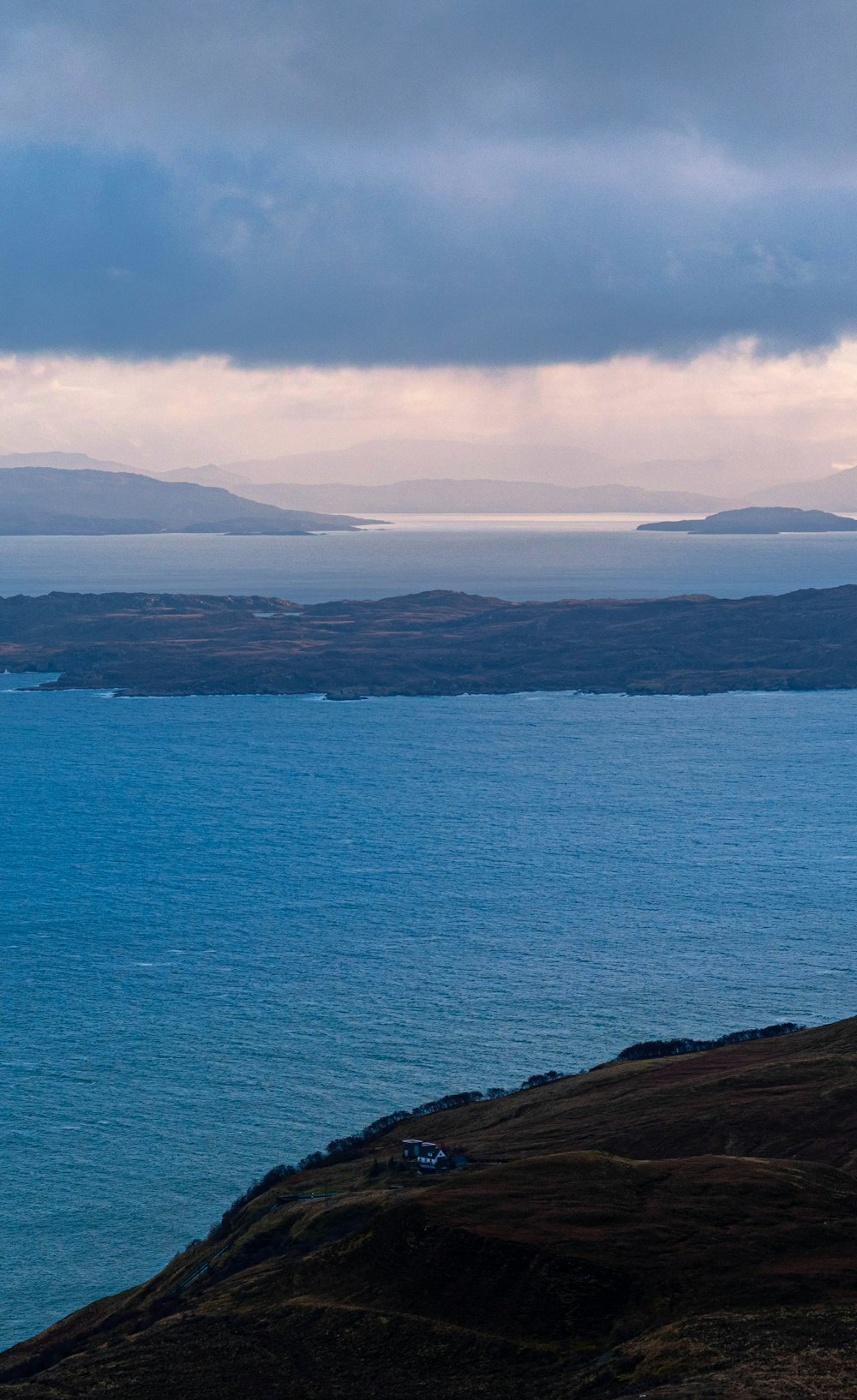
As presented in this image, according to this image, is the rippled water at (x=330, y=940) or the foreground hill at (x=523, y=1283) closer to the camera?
the foreground hill at (x=523, y=1283)

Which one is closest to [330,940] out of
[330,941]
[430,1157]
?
[330,941]

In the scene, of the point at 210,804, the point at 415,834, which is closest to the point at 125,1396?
the point at 415,834

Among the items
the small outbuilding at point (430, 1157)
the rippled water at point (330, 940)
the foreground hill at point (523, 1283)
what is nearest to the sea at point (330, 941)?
Result: the rippled water at point (330, 940)

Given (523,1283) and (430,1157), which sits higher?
(523,1283)

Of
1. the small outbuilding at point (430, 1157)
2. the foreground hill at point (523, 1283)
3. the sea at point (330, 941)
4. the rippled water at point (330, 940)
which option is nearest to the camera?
the foreground hill at point (523, 1283)

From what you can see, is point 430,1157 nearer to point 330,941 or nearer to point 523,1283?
point 523,1283

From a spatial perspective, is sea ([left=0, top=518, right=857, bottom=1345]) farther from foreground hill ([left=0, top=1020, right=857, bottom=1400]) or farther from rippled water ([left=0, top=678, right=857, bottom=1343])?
foreground hill ([left=0, top=1020, right=857, bottom=1400])

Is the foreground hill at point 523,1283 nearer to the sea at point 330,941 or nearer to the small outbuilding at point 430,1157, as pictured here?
the small outbuilding at point 430,1157

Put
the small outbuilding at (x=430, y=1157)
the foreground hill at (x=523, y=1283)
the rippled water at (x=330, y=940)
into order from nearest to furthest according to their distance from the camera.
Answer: the foreground hill at (x=523, y=1283) < the small outbuilding at (x=430, y=1157) < the rippled water at (x=330, y=940)
